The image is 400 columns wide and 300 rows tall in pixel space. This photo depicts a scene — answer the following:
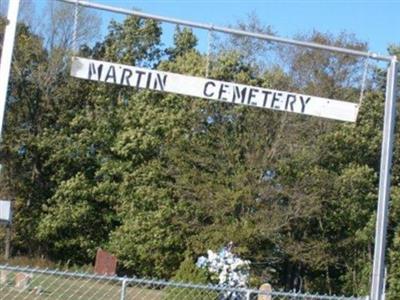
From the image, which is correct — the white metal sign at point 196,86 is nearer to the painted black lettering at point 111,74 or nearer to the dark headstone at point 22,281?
the painted black lettering at point 111,74

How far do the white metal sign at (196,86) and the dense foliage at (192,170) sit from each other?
2324cm

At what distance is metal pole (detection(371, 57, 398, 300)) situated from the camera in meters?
9.06

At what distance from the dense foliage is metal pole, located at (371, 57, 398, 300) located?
23.0 m

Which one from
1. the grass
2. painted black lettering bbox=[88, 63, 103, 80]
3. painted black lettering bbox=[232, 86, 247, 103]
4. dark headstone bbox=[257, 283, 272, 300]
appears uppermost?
painted black lettering bbox=[88, 63, 103, 80]

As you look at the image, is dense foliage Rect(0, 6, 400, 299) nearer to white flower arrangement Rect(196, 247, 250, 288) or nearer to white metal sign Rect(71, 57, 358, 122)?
white flower arrangement Rect(196, 247, 250, 288)

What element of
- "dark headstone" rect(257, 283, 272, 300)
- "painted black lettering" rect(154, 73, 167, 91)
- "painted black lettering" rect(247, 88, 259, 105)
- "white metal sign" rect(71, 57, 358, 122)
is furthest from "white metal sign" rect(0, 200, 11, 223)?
"dark headstone" rect(257, 283, 272, 300)

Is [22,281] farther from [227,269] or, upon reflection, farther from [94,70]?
[94,70]

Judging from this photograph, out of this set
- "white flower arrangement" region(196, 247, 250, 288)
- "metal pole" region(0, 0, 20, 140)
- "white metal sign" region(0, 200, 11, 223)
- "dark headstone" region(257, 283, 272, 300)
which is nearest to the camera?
"white metal sign" region(0, 200, 11, 223)

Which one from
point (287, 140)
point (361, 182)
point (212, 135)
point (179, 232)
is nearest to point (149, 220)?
point (179, 232)

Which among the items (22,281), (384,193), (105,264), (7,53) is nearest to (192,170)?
(105,264)

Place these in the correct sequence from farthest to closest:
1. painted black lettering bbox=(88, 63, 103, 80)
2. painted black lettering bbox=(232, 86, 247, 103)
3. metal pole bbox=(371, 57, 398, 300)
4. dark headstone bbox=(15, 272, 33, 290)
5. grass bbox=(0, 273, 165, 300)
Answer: dark headstone bbox=(15, 272, 33, 290)
grass bbox=(0, 273, 165, 300)
metal pole bbox=(371, 57, 398, 300)
painted black lettering bbox=(232, 86, 247, 103)
painted black lettering bbox=(88, 63, 103, 80)

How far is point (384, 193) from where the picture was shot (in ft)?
30.1

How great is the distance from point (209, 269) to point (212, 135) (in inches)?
470

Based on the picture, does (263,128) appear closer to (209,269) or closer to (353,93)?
(353,93)
